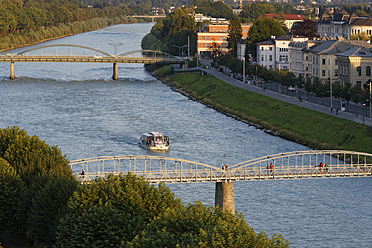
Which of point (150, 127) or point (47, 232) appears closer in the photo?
point (47, 232)

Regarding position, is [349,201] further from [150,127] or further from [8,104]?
[8,104]

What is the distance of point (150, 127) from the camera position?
86250 millimetres

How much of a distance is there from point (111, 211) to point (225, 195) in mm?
12799

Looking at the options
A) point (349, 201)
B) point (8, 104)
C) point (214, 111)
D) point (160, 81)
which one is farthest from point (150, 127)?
point (160, 81)

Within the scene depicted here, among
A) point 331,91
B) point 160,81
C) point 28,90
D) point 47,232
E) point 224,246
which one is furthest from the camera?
point 160,81

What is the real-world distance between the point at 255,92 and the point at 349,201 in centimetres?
5012

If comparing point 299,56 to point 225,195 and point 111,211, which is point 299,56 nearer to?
point 225,195

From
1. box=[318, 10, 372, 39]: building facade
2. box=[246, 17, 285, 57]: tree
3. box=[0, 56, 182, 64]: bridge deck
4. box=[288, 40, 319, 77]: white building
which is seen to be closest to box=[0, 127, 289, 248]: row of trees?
box=[288, 40, 319, 77]: white building

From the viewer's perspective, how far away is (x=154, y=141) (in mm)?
74500

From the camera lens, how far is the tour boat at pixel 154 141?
242 ft

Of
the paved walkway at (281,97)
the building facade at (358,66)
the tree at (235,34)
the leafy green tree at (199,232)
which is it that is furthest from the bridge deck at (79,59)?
the leafy green tree at (199,232)

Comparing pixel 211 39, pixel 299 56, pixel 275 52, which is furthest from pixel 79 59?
pixel 299 56

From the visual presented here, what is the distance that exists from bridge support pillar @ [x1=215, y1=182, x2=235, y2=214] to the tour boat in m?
22.2

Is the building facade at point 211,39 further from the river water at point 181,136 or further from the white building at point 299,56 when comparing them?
the white building at point 299,56
